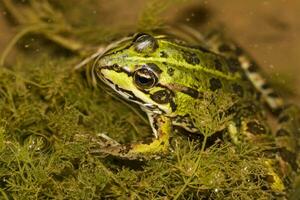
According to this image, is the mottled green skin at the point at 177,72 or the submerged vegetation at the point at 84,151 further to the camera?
the mottled green skin at the point at 177,72

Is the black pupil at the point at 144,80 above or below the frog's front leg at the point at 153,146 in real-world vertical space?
above

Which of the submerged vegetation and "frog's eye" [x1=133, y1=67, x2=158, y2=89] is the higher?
"frog's eye" [x1=133, y1=67, x2=158, y2=89]

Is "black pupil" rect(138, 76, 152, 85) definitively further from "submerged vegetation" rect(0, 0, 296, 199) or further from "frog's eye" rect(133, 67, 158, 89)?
"submerged vegetation" rect(0, 0, 296, 199)

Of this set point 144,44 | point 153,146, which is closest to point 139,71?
point 144,44

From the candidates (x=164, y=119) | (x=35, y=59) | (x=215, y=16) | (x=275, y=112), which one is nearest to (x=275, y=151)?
(x=275, y=112)

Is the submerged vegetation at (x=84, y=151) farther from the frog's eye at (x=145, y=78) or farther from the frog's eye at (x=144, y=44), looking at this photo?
the frog's eye at (x=144, y=44)

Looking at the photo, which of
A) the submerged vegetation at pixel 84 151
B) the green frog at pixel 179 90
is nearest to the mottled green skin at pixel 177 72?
the green frog at pixel 179 90

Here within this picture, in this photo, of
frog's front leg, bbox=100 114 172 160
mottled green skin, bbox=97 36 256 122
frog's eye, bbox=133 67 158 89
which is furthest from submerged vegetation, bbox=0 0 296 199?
frog's eye, bbox=133 67 158 89
